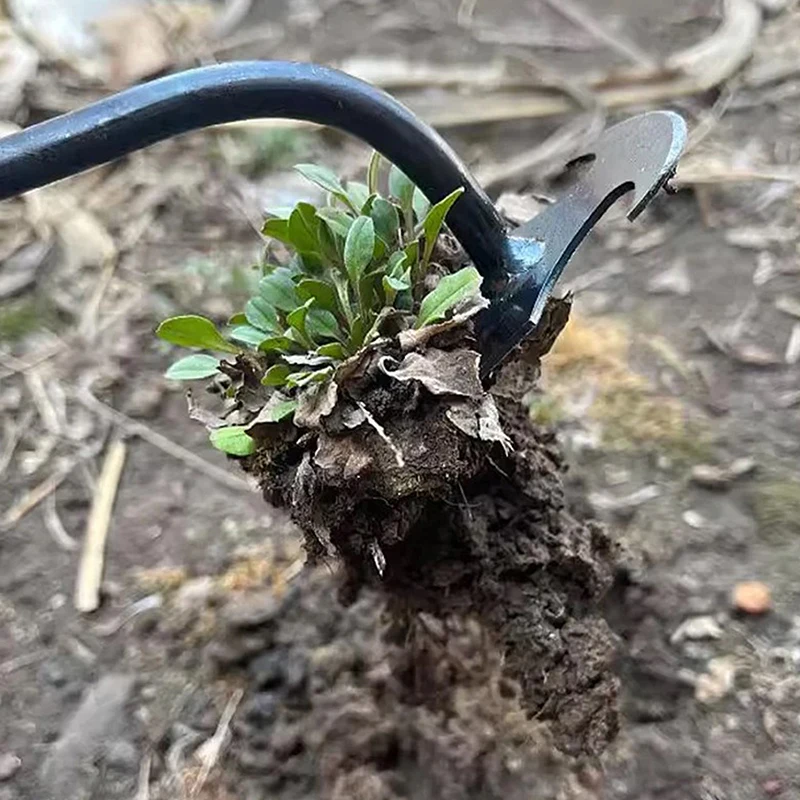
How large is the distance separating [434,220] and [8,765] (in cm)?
75

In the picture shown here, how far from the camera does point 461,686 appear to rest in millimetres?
1232

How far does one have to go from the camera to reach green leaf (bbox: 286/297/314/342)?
903 millimetres

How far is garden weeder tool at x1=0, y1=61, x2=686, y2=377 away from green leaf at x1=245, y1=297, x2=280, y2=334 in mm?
153

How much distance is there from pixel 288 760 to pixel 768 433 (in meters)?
0.67

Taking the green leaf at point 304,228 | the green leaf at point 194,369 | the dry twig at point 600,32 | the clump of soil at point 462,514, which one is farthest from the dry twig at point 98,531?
the dry twig at point 600,32

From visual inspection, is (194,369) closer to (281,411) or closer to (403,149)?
(281,411)

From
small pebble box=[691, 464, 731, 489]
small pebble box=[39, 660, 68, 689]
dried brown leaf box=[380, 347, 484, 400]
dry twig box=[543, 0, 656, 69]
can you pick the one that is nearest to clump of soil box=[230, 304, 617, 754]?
dried brown leaf box=[380, 347, 484, 400]

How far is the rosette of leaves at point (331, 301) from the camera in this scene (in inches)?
36.1

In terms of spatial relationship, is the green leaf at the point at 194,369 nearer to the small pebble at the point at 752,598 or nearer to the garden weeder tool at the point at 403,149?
the garden weeder tool at the point at 403,149

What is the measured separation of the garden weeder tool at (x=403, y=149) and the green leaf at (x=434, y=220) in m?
0.03

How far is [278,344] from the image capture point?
0.94m

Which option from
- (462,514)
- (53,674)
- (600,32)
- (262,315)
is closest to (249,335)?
(262,315)

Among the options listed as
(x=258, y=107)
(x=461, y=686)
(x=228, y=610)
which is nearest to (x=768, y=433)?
(x=461, y=686)

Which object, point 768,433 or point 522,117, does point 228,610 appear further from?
point 522,117
